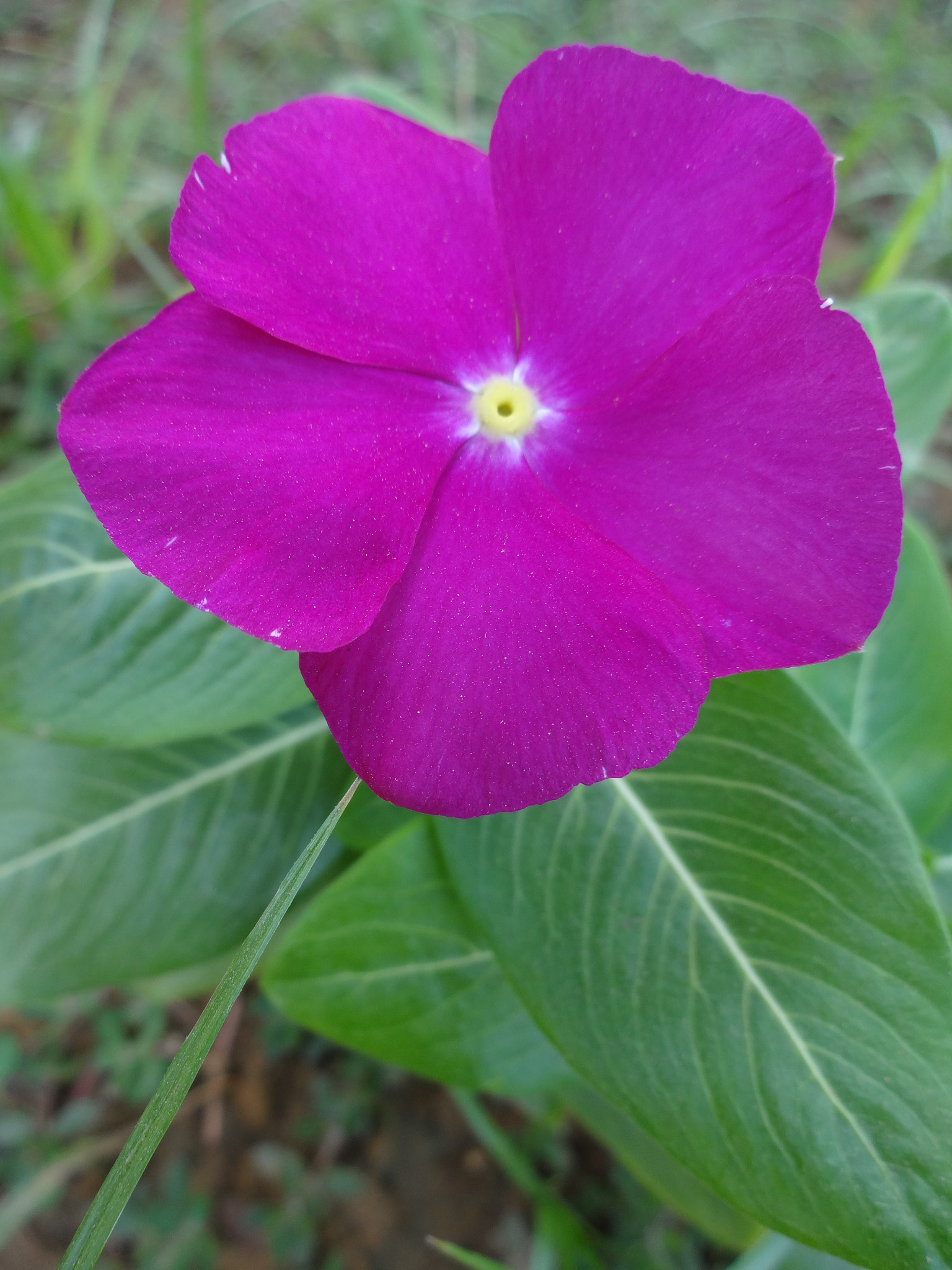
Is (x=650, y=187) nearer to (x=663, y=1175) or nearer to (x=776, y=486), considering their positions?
(x=776, y=486)

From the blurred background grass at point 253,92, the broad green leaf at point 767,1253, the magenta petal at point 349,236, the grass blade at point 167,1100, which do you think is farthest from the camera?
the blurred background grass at point 253,92

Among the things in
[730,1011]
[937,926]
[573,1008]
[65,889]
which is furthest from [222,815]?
[937,926]

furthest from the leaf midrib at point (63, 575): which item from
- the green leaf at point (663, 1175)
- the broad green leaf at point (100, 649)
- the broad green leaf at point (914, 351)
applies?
the broad green leaf at point (914, 351)

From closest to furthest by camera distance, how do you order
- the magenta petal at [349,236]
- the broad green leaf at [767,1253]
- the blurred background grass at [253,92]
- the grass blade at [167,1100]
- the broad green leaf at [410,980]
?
the grass blade at [167,1100] < the magenta petal at [349,236] < the broad green leaf at [767,1253] < the broad green leaf at [410,980] < the blurred background grass at [253,92]

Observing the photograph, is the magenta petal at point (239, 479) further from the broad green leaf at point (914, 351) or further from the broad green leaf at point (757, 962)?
the broad green leaf at point (914, 351)

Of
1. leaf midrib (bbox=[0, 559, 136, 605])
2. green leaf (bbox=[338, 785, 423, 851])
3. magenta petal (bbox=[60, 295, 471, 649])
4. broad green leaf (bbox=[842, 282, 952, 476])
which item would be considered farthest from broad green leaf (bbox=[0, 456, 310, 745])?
broad green leaf (bbox=[842, 282, 952, 476])
